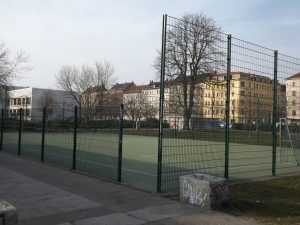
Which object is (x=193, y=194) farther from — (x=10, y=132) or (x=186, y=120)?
(x=10, y=132)

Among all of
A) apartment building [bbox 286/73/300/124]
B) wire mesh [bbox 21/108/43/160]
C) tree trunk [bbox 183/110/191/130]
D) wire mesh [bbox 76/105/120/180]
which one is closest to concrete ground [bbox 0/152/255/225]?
wire mesh [bbox 76/105/120/180]

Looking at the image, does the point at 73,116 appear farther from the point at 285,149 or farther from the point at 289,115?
the point at 285,149

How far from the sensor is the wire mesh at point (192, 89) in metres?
8.77

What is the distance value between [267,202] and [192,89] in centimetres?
302

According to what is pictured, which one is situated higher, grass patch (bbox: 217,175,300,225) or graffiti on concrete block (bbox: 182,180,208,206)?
graffiti on concrete block (bbox: 182,180,208,206)

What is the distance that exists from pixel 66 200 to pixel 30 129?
927cm

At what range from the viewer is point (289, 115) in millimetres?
13461

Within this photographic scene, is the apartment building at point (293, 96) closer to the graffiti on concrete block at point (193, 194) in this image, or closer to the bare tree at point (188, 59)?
the bare tree at point (188, 59)

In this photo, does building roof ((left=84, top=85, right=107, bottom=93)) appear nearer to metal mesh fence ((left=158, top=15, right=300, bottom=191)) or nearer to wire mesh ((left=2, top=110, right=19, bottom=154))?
wire mesh ((left=2, top=110, right=19, bottom=154))

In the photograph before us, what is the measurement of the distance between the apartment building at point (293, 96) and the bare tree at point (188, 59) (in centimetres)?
373

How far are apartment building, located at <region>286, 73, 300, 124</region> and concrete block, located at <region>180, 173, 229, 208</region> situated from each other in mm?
6024

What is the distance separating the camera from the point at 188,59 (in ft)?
32.0

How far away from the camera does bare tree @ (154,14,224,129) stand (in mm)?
8727

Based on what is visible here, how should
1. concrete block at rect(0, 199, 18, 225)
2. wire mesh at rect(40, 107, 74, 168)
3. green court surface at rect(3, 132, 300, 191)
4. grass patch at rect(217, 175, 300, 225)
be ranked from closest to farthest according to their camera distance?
concrete block at rect(0, 199, 18, 225) < grass patch at rect(217, 175, 300, 225) < green court surface at rect(3, 132, 300, 191) < wire mesh at rect(40, 107, 74, 168)
